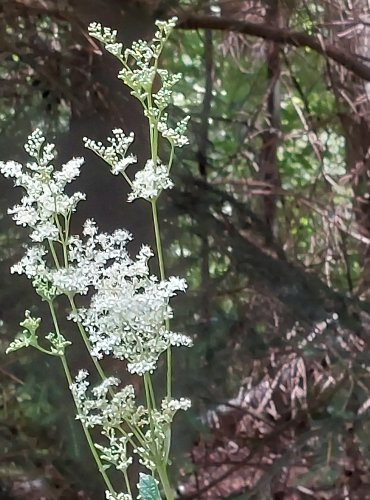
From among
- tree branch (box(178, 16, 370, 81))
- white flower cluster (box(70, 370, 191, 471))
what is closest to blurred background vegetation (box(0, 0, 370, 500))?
tree branch (box(178, 16, 370, 81))

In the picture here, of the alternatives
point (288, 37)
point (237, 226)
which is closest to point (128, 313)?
point (237, 226)

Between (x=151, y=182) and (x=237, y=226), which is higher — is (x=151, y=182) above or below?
below

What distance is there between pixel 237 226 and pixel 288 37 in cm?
32

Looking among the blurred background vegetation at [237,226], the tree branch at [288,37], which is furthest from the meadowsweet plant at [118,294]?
the tree branch at [288,37]

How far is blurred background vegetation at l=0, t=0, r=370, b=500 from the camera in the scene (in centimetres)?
105

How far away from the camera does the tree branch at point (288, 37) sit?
1235 millimetres

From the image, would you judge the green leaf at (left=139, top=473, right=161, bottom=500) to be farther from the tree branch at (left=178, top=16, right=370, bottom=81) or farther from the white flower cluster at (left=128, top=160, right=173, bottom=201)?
the tree branch at (left=178, top=16, right=370, bottom=81)

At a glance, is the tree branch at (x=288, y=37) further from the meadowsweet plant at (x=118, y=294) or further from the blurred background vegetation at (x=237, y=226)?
the meadowsweet plant at (x=118, y=294)

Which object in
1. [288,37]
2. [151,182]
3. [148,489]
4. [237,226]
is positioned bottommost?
[148,489]

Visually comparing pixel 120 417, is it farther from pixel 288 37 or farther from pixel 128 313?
pixel 288 37

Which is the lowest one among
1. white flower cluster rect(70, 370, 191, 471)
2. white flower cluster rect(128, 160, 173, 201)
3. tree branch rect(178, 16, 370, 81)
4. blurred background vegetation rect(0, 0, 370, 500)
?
white flower cluster rect(70, 370, 191, 471)

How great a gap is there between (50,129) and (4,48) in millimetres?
123

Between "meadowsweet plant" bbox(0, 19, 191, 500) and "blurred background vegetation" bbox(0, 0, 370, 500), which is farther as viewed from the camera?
"blurred background vegetation" bbox(0, 0, 370, 500)

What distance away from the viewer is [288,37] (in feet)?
4.28
